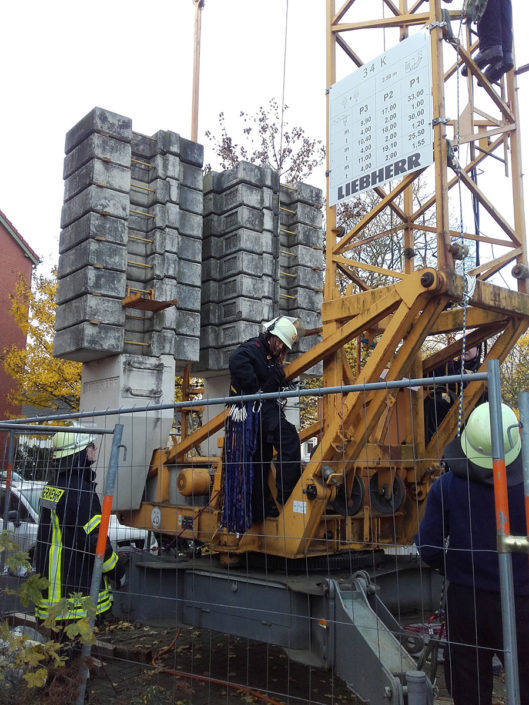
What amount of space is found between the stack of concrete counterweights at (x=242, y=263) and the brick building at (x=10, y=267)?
1979 centimetres

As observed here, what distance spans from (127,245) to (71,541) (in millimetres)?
4702

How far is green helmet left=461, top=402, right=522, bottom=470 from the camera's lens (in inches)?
131

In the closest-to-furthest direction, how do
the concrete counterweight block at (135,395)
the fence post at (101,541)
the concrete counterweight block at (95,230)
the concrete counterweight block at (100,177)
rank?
the fence post at (101,541), the concrete counterweight block at (135,395), the concrete counterweight block at (95,230), the concrete counterweight block at (100,177)

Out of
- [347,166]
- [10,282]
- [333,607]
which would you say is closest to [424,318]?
[347,166]

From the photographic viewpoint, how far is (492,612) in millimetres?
3285

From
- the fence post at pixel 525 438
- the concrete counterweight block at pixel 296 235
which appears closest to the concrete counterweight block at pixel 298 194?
the concrete counterweight block at pixel 296 235

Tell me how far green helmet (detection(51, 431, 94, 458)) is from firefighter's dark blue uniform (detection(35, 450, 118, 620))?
0.72 ft

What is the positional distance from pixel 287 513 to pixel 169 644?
7.20 feet

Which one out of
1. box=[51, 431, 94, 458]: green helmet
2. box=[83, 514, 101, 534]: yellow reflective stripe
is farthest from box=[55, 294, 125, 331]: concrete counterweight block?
box=[83, 514, 101, 534]: yellow reflective stripe

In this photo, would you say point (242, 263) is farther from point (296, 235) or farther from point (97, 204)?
point (97, 204)

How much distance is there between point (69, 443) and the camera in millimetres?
4945

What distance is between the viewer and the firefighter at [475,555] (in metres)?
3.28

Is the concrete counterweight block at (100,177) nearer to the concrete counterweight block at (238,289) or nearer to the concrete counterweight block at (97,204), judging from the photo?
the concrete counterweight block at (97,204)

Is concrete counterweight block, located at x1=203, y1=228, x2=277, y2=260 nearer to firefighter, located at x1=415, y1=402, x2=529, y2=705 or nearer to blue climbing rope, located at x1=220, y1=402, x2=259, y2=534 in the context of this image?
blue climbing rope, located at x1=220, y1=402, x2=259, y2=534
